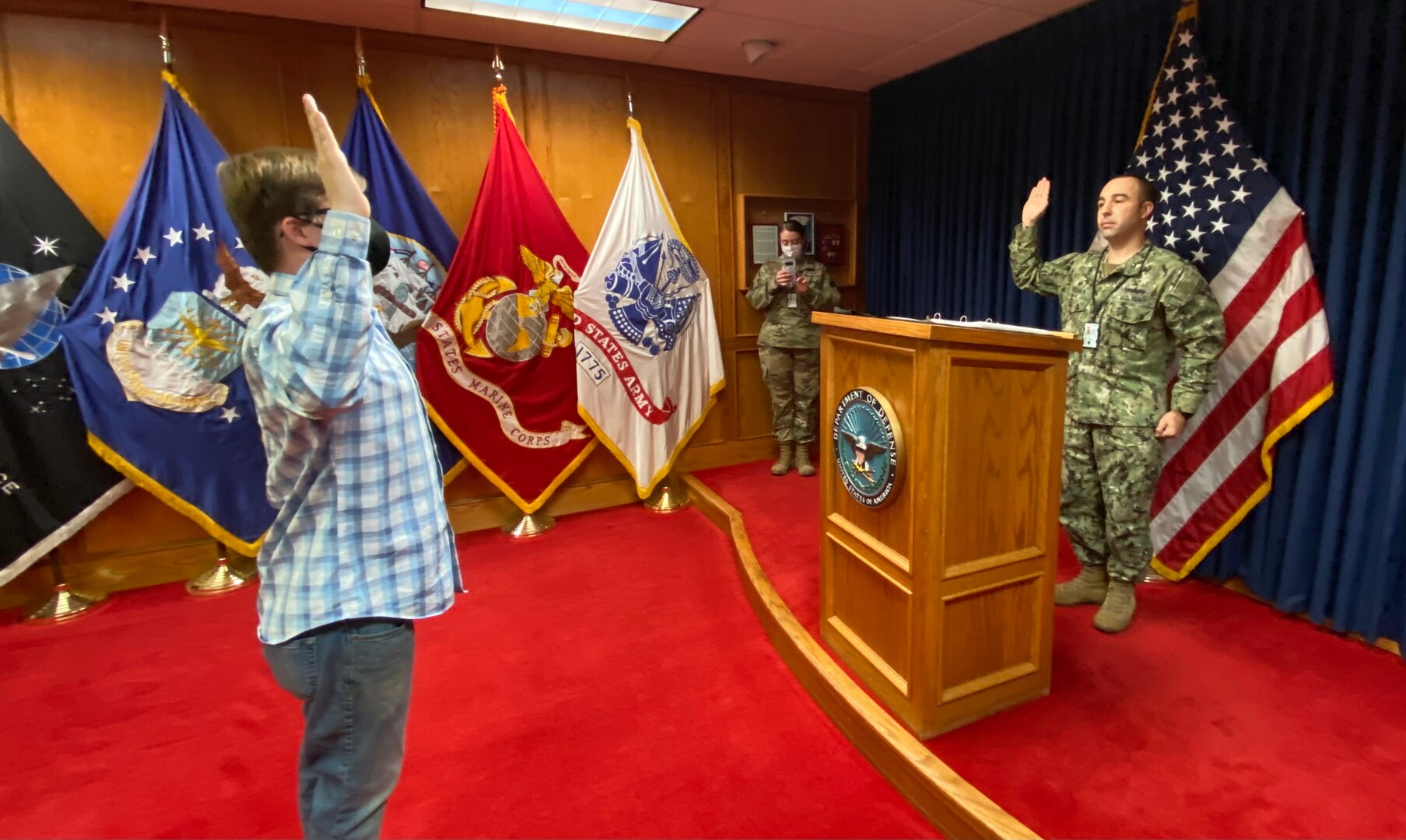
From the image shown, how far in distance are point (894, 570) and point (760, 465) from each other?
2526 mm

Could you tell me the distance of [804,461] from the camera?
4121 millimetres

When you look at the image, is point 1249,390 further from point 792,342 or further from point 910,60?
point 910,60

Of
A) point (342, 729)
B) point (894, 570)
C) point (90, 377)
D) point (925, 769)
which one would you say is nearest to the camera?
point (342, 729)

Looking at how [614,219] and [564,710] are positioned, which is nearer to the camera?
[564,710]

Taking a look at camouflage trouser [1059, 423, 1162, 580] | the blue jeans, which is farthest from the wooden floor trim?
the blue jeans

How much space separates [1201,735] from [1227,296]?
1.54m

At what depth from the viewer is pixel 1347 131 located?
2.17 m

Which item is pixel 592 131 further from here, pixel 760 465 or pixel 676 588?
pixel 676 588

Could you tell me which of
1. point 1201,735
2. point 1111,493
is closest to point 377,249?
point 1201,735

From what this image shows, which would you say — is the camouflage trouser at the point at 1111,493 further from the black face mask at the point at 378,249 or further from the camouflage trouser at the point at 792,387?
the black face mask at the point at 378,249

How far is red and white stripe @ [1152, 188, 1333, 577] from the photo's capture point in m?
2.29

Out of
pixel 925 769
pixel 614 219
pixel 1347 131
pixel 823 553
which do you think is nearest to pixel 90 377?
pixel 614 219

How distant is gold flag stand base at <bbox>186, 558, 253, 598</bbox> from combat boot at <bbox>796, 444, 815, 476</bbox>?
111 inches

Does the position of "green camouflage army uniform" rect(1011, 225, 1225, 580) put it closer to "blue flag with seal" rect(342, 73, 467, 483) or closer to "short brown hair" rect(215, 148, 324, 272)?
"short brown hair" rect(215, 148, 324, 272)
